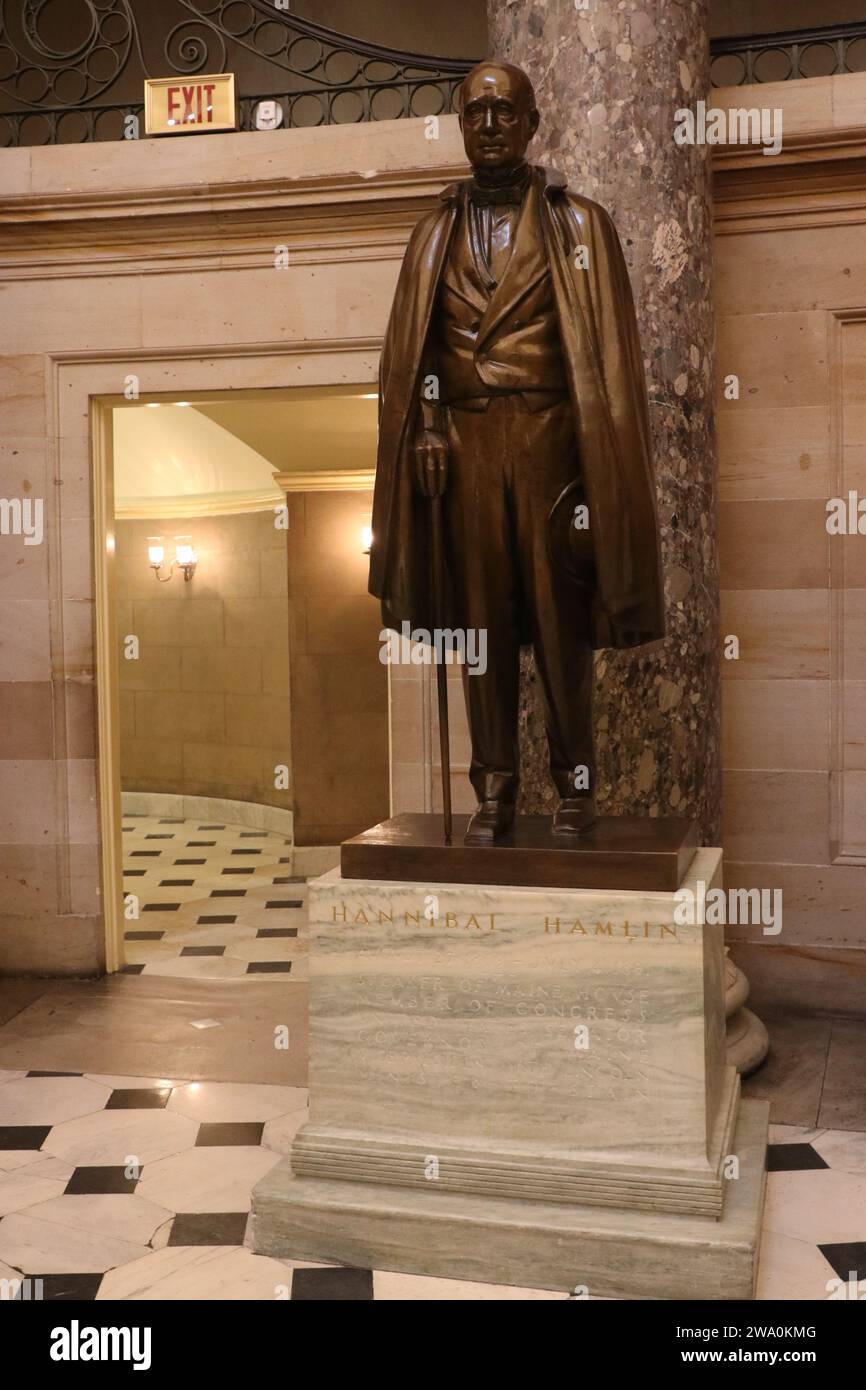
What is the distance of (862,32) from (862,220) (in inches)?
33.1

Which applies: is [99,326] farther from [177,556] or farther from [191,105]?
[177,556]

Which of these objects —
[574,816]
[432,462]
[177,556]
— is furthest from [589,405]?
[177,556]

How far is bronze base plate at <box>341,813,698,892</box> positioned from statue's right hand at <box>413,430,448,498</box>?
915 millimetres

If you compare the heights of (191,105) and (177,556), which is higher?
(191,105)

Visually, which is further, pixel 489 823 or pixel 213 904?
pixel 213 904

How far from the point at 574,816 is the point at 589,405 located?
107 cm

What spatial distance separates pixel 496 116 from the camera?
3.20m

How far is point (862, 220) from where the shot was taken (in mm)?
5508

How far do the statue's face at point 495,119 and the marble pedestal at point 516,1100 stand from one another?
72.9 inches

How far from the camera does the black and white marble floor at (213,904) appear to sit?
21.6ft

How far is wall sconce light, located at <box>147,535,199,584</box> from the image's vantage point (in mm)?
12672

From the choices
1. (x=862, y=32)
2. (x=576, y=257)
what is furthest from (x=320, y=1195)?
(x=862, y=32)

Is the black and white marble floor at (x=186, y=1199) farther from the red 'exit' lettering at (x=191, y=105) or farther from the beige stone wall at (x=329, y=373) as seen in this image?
the red 'exit' lettering at (x=191, y=105)

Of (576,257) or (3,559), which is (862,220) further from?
(3,559)
